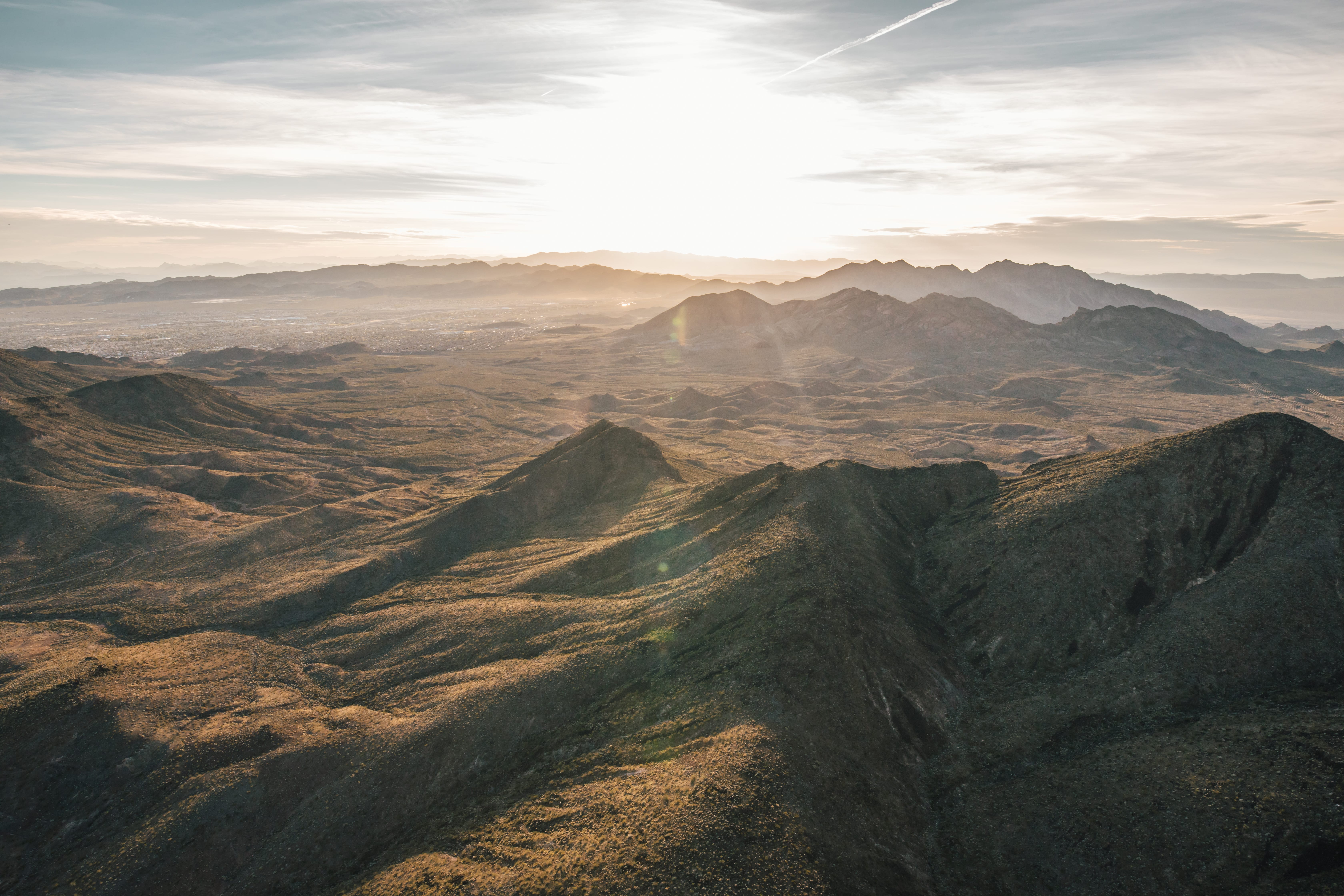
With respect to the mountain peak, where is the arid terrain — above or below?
below

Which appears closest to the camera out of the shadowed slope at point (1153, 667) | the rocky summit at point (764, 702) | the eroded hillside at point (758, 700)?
the shadowed slope at point (1153, 667)

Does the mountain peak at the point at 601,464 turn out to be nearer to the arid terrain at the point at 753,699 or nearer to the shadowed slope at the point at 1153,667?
the arid terrain at the point at 753,699

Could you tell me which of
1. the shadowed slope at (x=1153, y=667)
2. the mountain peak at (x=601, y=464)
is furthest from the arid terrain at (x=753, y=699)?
the mountain peak at (x=601, y=464)

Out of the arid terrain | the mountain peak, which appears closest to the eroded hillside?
the arid terrain

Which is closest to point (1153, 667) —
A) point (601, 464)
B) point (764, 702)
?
point (764, 702)

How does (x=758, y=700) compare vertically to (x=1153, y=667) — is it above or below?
below

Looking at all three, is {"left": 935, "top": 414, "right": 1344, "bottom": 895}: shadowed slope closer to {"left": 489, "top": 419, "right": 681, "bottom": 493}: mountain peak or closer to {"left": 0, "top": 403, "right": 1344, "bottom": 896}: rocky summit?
{"left": 0, "top": 403, "right": 1344, "bottom": 896}: rocky summit

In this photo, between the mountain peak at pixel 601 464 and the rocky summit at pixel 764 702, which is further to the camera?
the mountain peak at pixel 601 464

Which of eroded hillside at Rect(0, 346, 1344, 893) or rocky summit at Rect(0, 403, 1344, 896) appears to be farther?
eroded hillside at Rect(0, 346, 1344, 893)

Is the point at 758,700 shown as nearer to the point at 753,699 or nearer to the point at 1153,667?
the point at 753,699
